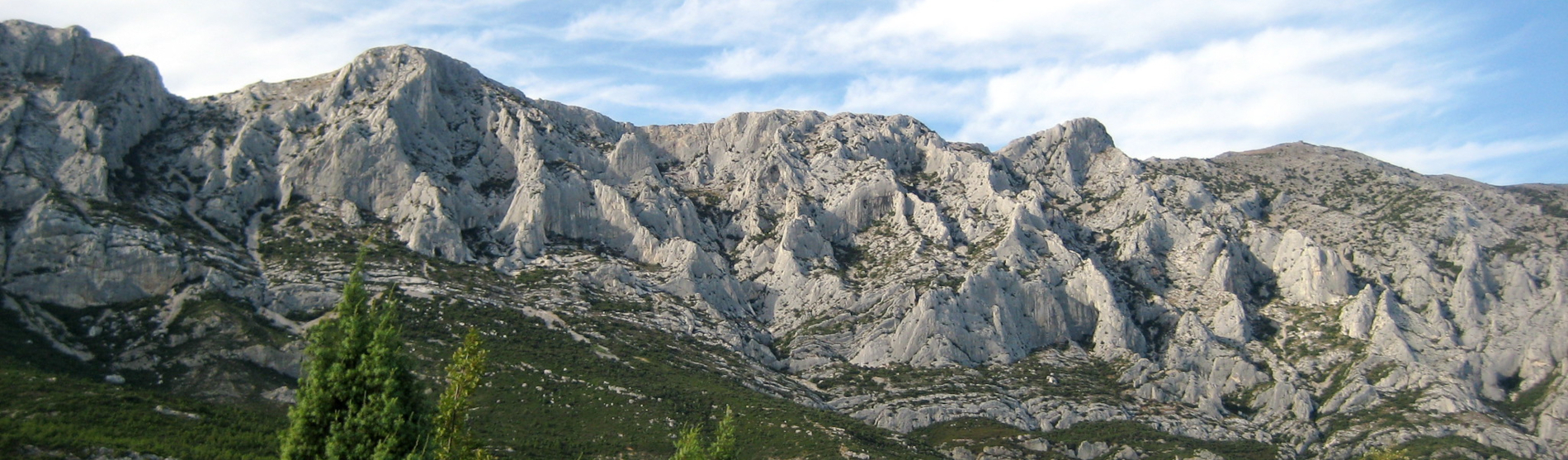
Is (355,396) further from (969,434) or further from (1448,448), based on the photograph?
(1448,448)

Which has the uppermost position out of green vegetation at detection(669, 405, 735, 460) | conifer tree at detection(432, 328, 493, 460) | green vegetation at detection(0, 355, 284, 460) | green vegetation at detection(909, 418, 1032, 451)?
conifer tree at detection(432, 328, 493, 460)

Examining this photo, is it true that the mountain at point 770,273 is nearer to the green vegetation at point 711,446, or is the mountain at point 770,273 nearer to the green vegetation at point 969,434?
the green vegetation at point 969,434

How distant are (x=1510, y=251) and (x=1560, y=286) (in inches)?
441

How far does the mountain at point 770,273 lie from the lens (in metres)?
108

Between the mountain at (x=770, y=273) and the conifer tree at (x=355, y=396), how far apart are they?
6569 centimetres

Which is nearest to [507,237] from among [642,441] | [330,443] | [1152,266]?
[642,441]

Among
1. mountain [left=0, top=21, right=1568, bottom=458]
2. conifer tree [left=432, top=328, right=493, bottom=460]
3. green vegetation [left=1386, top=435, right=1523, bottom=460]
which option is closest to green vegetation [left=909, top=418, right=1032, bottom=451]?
mountain [left=0, top=21, right=1568, bottom=458]

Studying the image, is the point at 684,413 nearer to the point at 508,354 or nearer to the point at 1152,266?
the point at 508,354

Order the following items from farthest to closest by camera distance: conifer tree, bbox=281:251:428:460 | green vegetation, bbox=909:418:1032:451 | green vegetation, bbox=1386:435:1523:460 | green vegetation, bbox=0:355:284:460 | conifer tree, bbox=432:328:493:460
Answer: green vegetation, bbox=1386:435:1523:460 < green vegetation, bbox=909:418:1032:451 < green vegetation, bbox=0:355:284:460 < conifer tree, bbox=432:328:493:460 < conifer tree, bbox=281:251:428:460

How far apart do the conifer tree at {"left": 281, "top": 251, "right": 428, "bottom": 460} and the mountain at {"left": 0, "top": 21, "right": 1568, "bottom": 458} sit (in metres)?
65.7

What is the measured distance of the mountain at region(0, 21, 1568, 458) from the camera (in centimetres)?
10769

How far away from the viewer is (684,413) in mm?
107438

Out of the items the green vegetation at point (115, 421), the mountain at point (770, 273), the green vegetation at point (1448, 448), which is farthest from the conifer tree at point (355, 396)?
the green vegetation at point (1448, 448)

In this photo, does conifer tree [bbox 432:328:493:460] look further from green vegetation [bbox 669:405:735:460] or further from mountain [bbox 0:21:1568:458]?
mountain [bbox 0:21:1568:458]
